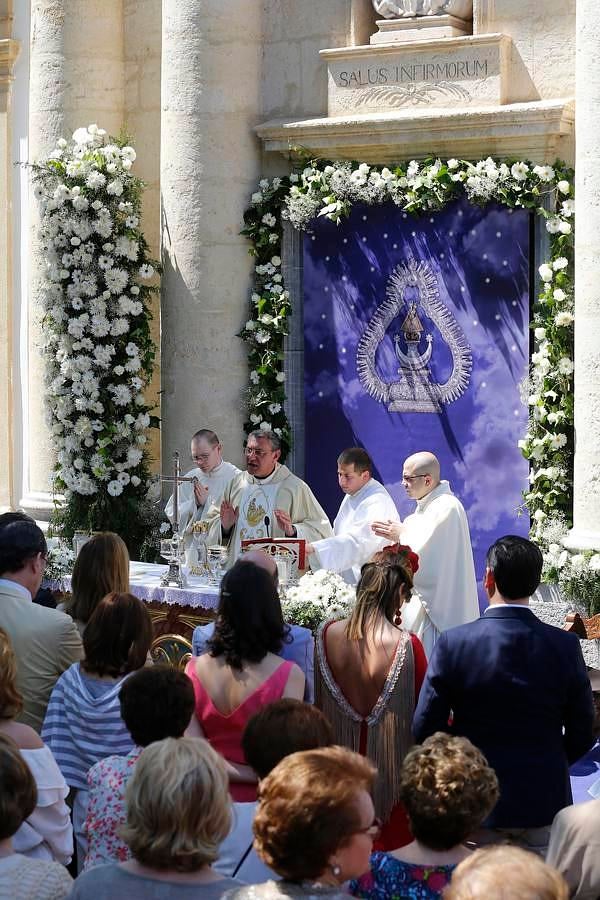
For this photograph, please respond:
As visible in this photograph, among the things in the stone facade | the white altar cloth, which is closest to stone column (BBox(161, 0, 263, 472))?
the stone facade

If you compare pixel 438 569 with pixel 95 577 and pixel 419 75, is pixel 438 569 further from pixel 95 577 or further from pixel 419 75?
pixel 419 75

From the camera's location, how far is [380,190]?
10.8 metres

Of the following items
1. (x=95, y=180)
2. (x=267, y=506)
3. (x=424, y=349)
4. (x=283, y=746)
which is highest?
(x=95, y=180)

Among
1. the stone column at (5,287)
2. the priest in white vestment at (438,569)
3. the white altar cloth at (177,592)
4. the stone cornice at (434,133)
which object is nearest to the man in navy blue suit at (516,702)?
the white altar cloth at (177,592)

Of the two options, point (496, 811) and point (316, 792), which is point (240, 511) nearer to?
point (496, 811)

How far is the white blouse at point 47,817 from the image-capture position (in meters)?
4.29

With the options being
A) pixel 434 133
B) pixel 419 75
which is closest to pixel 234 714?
pixel 434 133

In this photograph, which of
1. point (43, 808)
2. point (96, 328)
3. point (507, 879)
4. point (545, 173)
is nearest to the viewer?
point (507, 879)

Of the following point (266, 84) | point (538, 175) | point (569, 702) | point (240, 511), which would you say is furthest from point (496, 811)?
point (266, 84)

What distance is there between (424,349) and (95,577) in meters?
5.38

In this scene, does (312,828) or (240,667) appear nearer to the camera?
(312,828)

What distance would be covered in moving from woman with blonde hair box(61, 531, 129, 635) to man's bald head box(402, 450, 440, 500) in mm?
3134

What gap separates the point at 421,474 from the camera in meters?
8.75

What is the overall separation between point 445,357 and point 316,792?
7.64 metres
